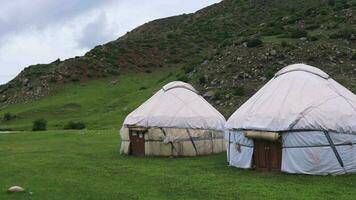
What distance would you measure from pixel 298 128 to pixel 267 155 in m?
1.22

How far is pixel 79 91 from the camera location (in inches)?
2025

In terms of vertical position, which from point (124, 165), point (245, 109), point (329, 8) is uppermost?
point (329, 8)

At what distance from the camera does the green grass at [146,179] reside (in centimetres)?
1230

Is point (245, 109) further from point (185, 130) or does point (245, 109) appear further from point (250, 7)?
point (250, 7)

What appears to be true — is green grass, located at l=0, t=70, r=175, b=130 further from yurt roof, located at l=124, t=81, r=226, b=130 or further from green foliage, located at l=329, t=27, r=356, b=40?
yurt roof, located at l=124, t=81, r=226, b=130

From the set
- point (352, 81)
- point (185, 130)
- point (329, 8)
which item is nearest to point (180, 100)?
point (185, 130)

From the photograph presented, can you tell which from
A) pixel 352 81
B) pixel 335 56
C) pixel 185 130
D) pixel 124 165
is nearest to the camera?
pixel 124 165

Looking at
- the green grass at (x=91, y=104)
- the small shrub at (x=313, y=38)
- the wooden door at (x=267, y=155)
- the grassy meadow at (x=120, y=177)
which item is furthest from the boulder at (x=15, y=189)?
the small shrub at (x=313, y=38)

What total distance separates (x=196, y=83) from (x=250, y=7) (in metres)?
34.2

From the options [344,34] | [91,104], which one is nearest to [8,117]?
[91,104]

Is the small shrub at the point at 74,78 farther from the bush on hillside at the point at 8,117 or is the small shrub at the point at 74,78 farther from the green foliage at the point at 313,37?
the green foliage at the point at 313,37

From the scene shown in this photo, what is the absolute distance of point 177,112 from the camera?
65.3 feet

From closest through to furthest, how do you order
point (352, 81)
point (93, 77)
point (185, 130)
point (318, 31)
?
1. point (185, 130)
2. point (352, 81)
3. point (318, 31)
4. point (93, 77)

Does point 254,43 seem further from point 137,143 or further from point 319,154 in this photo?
point 319,154
